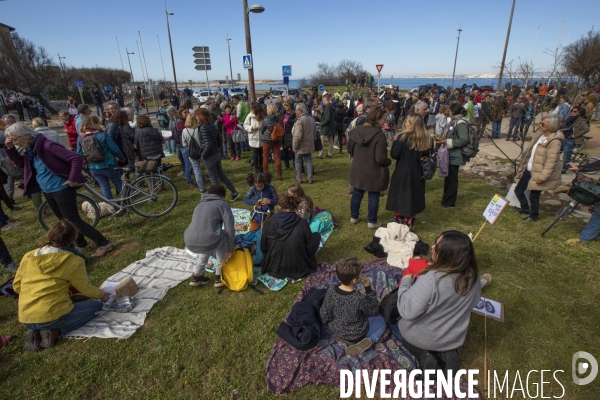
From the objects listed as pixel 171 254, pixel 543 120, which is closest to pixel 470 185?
pixel 543 120

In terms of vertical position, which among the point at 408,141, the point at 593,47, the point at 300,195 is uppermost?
the point at 593,47

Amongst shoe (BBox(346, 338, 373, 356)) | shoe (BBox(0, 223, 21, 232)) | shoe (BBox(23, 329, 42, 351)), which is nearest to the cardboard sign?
shoe (BBox(346, 338, 373, 356))

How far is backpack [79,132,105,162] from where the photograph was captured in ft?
17.9

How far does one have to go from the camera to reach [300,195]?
4.77 meters

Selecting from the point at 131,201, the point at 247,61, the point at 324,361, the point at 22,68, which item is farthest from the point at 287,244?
the point at 22,68

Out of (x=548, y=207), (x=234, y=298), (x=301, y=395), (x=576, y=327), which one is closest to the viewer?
(x=301, y=395)

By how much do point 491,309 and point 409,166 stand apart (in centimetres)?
217

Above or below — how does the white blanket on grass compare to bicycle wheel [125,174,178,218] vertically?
below

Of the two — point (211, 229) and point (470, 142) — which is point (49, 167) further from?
point (470, 142)

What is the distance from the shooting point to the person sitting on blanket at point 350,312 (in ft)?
8.96

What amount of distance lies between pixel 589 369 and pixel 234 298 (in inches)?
141

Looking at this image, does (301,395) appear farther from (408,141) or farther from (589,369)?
(408,141)

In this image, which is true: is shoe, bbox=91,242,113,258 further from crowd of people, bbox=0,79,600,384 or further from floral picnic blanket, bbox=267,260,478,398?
floral picnic blanket, bbox=267,260,478,398

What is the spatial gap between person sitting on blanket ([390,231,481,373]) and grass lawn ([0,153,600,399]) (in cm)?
60
